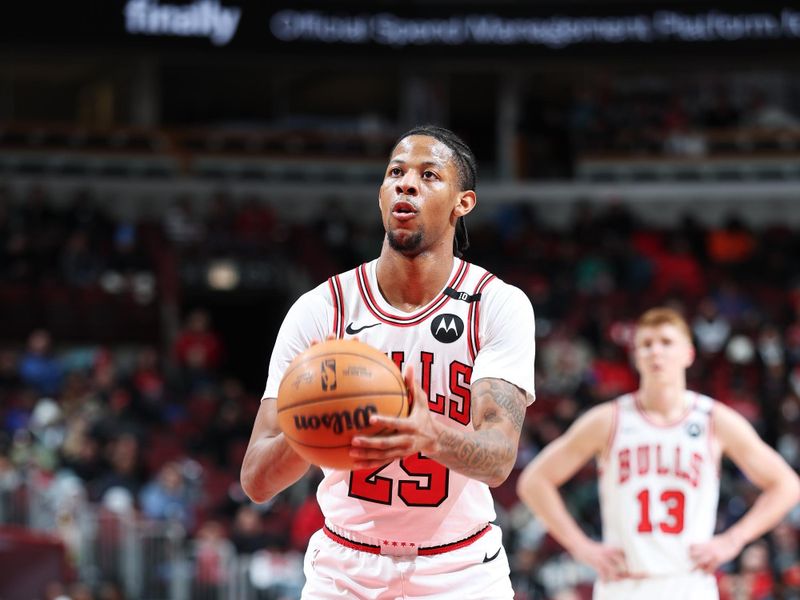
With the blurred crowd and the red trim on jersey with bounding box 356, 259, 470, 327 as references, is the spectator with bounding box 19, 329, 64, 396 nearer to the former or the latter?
the blurred crowd

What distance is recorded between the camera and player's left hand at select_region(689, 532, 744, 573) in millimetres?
6305

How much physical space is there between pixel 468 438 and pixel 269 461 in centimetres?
69

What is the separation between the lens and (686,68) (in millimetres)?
25422

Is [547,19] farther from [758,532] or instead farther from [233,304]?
[758,532]

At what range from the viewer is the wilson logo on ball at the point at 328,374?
11.2ft

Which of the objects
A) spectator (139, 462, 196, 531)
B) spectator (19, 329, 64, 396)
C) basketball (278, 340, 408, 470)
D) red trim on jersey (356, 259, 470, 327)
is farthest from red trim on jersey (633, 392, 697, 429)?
spectator (19, 329, 64, 396)

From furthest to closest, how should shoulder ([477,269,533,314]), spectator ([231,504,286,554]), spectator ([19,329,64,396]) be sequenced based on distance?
spectator ([19,329,64,396]), spectator ([231,504,286,554]), shoulder ([477,269,533,314])

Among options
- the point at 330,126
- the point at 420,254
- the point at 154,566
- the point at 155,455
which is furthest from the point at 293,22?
the point at 420,254

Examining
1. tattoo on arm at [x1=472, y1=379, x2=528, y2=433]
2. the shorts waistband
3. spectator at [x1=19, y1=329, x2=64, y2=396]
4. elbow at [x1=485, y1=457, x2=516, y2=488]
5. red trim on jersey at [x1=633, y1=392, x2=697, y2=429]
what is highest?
spectator at [x1=19, y1=329, x2=64, y2=396]

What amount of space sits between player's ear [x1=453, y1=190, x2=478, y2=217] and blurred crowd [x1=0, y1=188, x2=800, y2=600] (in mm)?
7438

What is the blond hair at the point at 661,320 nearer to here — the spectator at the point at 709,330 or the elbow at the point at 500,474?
the elbow at the point at 500,474

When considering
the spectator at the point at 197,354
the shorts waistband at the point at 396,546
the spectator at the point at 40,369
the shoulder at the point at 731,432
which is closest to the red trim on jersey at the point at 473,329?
the shorts waistband at the point at 396,546

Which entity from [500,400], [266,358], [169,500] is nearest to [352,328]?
[500,400]

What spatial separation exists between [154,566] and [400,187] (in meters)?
8.48
